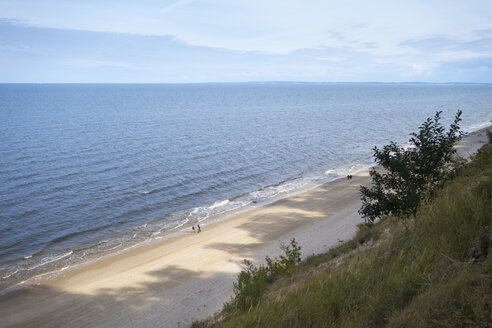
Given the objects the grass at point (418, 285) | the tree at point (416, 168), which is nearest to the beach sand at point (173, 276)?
the tree at point (416, 168)

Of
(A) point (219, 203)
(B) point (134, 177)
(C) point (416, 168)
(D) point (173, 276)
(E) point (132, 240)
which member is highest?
(C) point (416, 168)

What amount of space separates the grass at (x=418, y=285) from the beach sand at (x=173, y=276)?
11.3 metres

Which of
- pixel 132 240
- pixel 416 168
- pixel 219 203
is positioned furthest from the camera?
pixel 219 203

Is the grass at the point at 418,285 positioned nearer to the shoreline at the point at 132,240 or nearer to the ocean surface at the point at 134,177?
the shoreline at the point at 132,240

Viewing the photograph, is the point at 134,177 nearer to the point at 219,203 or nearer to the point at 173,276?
the point at 219,203

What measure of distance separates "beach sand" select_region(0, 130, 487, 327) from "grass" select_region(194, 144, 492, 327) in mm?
11306

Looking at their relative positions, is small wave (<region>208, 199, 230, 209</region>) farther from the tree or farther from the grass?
the grass

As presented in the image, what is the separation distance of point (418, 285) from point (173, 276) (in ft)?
55.9

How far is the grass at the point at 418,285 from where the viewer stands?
357cm

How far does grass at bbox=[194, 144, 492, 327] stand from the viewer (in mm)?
3572

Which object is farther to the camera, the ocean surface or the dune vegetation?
the ocean surface

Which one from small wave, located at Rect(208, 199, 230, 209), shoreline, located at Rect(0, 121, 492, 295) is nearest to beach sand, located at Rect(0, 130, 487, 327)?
shoreline, located at Rect(0, 121, 492, 295)

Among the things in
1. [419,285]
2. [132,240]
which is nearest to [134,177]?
[132,240]

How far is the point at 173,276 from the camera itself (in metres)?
19.4
